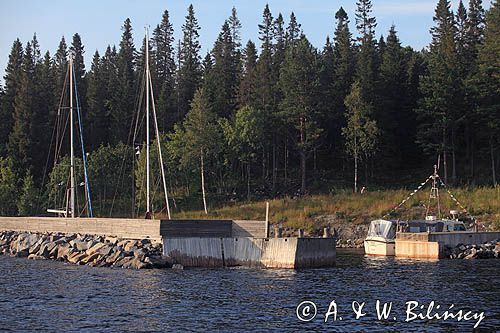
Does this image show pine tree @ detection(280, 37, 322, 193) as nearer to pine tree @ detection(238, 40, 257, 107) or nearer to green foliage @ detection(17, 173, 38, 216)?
pine tree @ detection(238, 40, 257, 107)

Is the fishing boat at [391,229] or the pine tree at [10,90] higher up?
the pine tree at [10,90]

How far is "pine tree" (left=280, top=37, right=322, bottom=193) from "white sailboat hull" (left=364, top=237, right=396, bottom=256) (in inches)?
1242

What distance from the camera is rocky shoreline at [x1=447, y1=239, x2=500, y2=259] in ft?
170

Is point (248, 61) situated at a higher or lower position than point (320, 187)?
higher

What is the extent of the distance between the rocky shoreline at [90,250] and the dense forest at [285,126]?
18.4 metres

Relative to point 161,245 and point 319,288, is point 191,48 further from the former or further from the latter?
point 319,288

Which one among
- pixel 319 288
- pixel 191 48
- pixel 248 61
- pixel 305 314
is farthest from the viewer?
pixel 191 48

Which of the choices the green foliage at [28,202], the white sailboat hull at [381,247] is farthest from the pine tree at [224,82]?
the white sailboat hull at [381,247]

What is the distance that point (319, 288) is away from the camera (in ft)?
117

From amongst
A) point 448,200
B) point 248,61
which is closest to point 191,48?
point 248,61

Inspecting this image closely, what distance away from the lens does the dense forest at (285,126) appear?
85.9 metres

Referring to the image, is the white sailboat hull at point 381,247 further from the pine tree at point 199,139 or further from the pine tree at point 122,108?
the pine tree at point 122,108

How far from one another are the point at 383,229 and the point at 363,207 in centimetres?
1080

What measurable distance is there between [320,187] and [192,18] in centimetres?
5781
